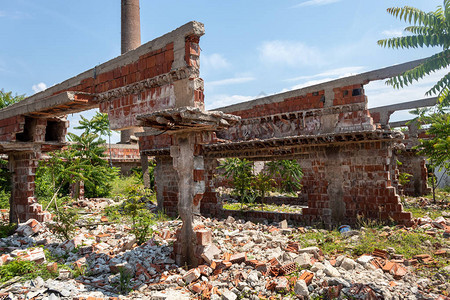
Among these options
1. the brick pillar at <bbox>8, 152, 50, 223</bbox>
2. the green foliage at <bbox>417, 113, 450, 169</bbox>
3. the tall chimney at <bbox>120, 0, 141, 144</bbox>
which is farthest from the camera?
the tall chimney at <bbox>120, 0, 141, 144</bbox>

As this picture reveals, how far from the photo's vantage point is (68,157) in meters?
16.5

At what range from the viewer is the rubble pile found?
5.42 meters

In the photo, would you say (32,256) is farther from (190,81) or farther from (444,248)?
(444,248)

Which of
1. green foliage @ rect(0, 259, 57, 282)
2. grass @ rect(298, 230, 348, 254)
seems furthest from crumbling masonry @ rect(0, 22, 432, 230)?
green foliage @ rect(0, 259, 57, 282)

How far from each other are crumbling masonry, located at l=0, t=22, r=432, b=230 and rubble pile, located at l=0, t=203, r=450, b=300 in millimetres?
1467

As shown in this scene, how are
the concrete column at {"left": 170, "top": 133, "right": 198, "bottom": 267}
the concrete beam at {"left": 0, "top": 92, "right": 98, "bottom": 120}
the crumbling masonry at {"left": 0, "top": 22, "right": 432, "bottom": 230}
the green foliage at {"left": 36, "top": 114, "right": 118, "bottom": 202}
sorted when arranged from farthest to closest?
the green foliage at {"left": 36, "top": 114, "right": 118, "bottom": 202} → the concrete beam at {"left": 0, "top": 92, "right": 98, "bottom": 120} → the concrete column at {"left": 170, "top": 133, "right": 198, "bottom": 267} → the crumbling masonry at {"left": 0, "top": 22, "right": 432, "bottom": 230}

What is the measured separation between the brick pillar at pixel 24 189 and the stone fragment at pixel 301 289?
859 cm

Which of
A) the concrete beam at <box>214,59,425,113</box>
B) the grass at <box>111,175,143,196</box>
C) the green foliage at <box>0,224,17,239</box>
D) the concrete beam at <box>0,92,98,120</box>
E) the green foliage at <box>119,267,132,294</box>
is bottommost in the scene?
the green foliage at <box>119,267,132,294</box>

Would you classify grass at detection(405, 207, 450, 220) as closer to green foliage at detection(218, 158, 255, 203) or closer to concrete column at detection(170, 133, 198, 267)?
green foliage at detection(218, 158, 255, 203)

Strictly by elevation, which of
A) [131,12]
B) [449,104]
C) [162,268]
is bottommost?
[162,268]

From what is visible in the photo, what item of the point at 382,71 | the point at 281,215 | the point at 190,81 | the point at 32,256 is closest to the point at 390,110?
the point at 382,71

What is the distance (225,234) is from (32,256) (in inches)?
182

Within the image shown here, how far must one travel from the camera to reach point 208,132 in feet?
22.2

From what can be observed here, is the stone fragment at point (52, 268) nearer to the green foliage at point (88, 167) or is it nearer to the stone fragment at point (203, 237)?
the stone fragment at point (203, 237)
